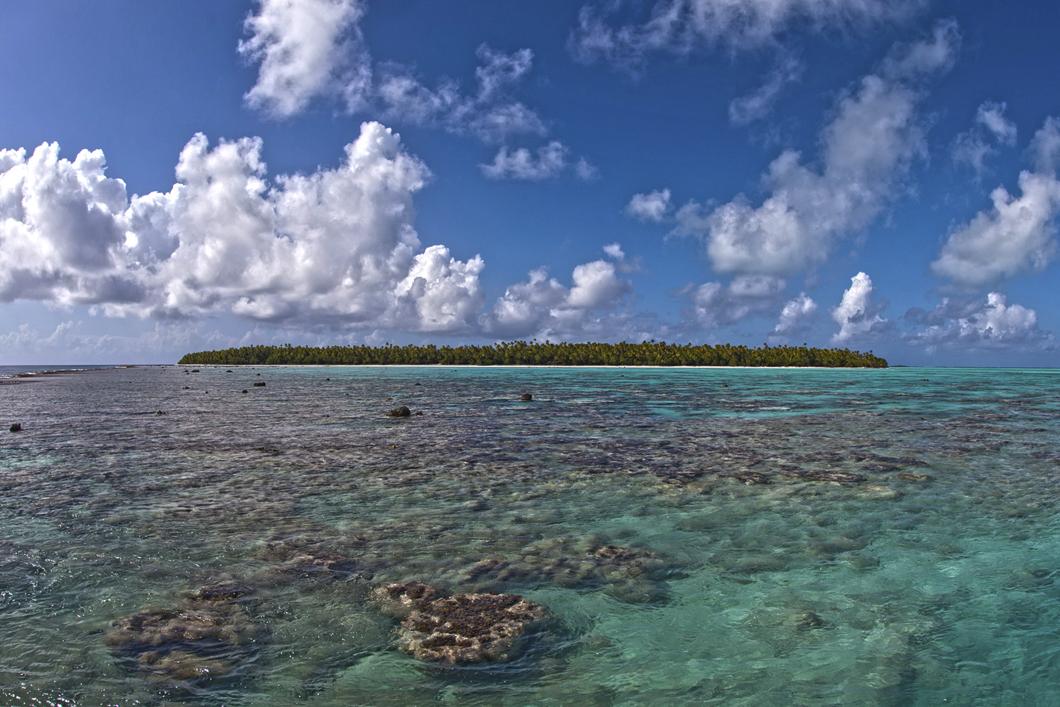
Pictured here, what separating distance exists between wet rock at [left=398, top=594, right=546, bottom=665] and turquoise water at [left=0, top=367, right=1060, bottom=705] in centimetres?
23

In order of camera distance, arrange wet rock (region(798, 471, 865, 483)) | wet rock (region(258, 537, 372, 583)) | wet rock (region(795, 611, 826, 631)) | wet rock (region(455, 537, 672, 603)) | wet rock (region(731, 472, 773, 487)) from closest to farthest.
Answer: wet rock (region(795, 611, 826, 631)) → wet rock (region(455, 537, 672, 603)) → wet rock (region(258, 537, 372, 583)) → wet rock (region(731, 472, 773, 487)) → wet rock (region(798, 471, 865, 483))

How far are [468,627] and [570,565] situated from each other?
2.77m

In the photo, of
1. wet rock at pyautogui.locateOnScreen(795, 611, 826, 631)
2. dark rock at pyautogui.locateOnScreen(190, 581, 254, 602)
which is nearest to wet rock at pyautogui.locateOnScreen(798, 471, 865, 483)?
wet rock at pyautogui.locateOnScreen(795, 611, 826, 631)

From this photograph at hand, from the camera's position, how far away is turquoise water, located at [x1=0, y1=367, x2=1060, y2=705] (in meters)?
6.67

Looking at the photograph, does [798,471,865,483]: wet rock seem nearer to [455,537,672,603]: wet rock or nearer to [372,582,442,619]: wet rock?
[455,537,672,603]: wet rock

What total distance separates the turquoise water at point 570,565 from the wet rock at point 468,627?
232 mm

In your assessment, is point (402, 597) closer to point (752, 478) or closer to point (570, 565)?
point (570, 565)

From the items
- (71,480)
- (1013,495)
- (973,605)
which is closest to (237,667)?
(973,605)

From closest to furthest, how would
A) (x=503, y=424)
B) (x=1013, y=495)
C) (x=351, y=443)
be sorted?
Result: (x=1013, y=495) → (x=351, y=443) → (x=503, y=424)

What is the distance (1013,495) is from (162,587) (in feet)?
55.9

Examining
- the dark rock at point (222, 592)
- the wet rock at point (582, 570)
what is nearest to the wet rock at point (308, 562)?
the dark rock at point (222, 592)

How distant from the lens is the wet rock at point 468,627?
7137 millimetres

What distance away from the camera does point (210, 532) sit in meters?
11.8

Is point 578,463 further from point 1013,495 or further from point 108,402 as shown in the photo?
point 108,402
